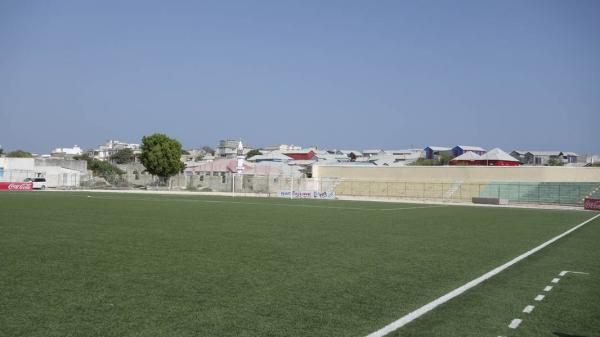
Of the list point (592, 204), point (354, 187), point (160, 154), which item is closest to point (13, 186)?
point (160, 154)

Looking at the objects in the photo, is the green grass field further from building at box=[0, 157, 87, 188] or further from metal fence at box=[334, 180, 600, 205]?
building at box=[0, 157, 87, 188]

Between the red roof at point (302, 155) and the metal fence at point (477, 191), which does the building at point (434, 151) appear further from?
the metal fence at point (477, 191)

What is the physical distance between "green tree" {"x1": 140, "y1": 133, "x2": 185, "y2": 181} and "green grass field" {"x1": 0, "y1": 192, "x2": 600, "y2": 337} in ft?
222

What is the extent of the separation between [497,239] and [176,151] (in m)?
71.7

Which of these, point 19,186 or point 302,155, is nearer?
point 19,186

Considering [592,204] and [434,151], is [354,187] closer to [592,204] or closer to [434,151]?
[592,204]

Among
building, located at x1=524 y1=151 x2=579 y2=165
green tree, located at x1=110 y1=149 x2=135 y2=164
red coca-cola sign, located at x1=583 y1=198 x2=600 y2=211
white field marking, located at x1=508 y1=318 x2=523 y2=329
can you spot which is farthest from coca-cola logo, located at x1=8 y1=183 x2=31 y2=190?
building, located at x1=524 y1=151 x2=579 y2=165

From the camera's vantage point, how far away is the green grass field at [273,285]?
739 cm

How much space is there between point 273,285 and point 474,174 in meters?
71.9

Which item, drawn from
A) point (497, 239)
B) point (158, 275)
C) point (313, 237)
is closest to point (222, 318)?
point (158, 275)

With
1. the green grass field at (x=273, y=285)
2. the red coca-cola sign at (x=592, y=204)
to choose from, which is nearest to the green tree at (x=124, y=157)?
the red coca-cola sign at (x=592, y=204)

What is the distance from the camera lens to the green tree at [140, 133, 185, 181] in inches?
3364

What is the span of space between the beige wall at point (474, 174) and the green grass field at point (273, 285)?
5890 cm

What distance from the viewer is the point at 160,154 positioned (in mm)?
85125
